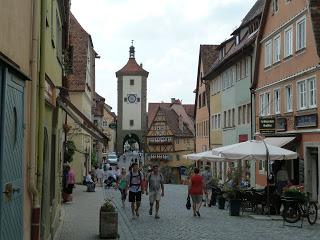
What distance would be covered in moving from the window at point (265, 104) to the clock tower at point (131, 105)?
75.5m

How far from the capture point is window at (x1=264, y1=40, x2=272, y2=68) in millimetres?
31684

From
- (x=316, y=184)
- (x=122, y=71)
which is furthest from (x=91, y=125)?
(x=122, y=71)

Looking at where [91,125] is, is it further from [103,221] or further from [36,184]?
[36,184]

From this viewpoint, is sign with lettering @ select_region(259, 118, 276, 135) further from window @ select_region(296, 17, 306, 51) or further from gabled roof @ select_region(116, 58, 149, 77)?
gabled roof @ select_region(116, 58, 149, 77)

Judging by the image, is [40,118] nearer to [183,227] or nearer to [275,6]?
[183,227]

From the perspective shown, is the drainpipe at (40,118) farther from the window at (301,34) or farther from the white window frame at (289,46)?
the white window frame at (289,46)

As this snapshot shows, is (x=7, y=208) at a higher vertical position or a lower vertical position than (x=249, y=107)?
lower

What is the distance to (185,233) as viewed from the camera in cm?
1600

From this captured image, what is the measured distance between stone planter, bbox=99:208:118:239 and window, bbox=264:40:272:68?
62.9ft

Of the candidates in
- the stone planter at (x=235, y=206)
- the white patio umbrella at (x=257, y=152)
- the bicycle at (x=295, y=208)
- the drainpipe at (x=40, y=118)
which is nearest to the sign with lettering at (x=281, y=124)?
the white patio umbrella at (x=257, y=152)

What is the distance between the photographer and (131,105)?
11056 cm

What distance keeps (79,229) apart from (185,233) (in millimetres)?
2802

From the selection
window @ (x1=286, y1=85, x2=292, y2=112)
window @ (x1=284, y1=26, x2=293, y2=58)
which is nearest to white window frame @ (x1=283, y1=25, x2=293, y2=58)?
window @ (x1=284, y1=26, x2=293, y2=58)

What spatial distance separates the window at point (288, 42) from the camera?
28250 millimetres
